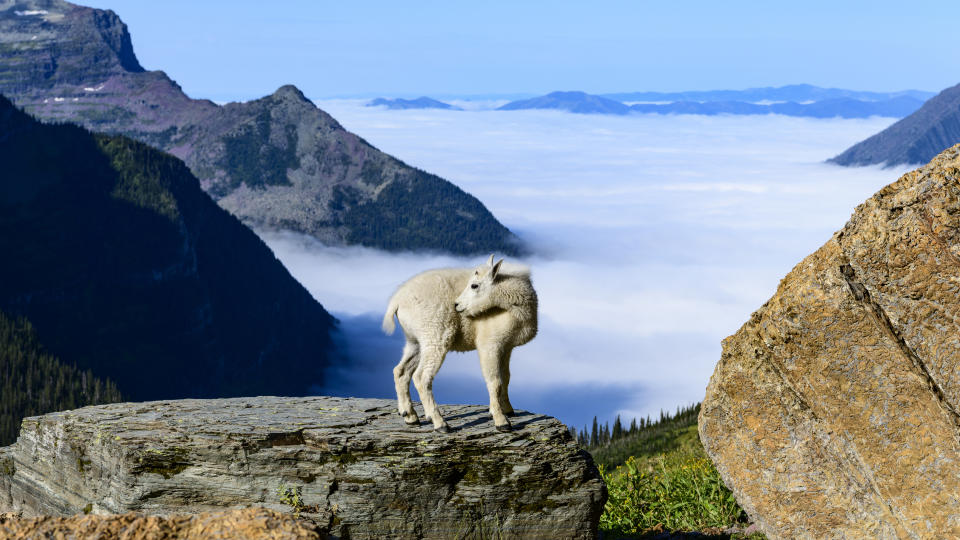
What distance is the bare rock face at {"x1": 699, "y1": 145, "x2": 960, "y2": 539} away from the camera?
43.5ft

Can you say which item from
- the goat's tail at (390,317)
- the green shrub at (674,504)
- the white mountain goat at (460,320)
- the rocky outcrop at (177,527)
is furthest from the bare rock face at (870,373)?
the rocky outcrop at (177,527)

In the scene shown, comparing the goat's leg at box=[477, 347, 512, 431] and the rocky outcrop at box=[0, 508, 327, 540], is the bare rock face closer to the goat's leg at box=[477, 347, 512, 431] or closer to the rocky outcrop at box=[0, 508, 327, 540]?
the goat's leg at box=[477, 347, 512, 431]

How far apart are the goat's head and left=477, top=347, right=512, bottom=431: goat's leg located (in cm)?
76

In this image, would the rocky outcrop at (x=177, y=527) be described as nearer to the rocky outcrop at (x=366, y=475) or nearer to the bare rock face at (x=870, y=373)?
the rocky outcrop at (x=366, y=475)

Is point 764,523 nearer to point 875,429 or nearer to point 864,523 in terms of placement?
point 864,523

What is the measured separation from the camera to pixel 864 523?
15.0 metres

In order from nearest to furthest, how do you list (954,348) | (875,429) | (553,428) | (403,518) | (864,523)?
1. (954,348)
2. (875,429)
3. (864,523)
4. (403,518)
5. (553,428)

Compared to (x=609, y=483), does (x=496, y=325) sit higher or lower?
higher

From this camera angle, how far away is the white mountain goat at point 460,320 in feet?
52.8

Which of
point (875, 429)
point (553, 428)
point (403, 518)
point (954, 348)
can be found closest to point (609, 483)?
point (553, 428)

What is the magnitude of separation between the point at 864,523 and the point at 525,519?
5736mm

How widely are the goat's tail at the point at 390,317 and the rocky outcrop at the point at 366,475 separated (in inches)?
75.4

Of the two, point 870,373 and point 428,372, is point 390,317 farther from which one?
point 870,373

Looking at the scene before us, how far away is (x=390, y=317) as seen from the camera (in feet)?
53.7
